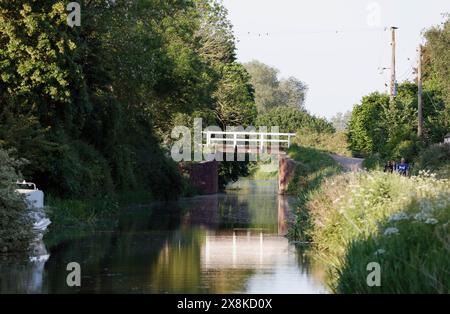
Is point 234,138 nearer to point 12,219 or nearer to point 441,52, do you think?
point 441,52

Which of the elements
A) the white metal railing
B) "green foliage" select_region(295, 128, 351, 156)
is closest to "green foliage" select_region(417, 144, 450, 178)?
the white metal railing

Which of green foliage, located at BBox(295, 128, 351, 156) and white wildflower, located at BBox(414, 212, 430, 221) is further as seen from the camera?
green foliage, located at BBox(295, 128, 351, 156)

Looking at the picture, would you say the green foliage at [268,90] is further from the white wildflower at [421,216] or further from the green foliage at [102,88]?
the white wildflower at [421,216]

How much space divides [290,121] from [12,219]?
320 feet

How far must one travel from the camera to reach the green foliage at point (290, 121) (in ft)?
387

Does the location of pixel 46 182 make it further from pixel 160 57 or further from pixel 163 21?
pixel 163 21

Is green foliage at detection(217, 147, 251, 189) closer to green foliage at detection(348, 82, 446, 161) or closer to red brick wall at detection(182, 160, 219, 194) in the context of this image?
red brick wall at detection(182, 160, 219, 194)

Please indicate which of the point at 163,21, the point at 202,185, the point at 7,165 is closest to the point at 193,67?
the point at 163,21

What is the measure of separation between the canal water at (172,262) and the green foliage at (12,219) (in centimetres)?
80

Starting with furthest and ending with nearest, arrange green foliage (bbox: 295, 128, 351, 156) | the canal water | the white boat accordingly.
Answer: green foliage (bbox: 295, 128, 351, 156) → the white boat → the canal water

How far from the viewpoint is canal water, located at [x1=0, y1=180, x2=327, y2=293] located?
56.4 feet

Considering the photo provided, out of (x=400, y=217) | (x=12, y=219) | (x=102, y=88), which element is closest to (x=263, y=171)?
(x=102, y=88)

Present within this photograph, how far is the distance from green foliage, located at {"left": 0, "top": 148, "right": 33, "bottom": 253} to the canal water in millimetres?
795

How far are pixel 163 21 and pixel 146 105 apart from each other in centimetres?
640
